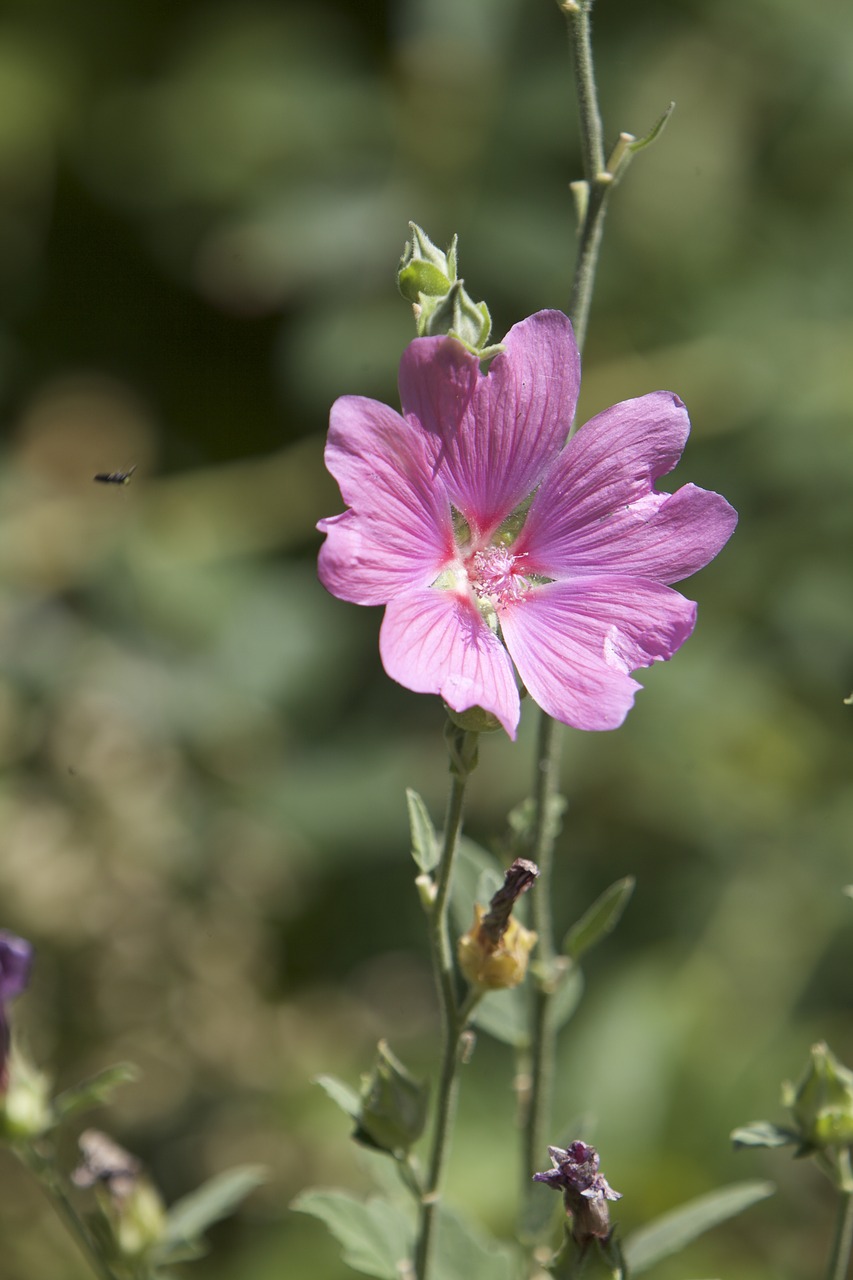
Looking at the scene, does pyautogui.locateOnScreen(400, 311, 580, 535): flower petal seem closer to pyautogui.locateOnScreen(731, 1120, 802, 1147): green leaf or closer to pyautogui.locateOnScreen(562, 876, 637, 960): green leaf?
pyautogui.locateOnScreen(562, 876, 637, 960): green leaf

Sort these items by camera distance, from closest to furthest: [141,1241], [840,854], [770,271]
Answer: [141,1241], [840,854], [770,271]

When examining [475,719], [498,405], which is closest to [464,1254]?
[475,719]

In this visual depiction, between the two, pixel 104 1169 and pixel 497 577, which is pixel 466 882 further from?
pixel 104 1169

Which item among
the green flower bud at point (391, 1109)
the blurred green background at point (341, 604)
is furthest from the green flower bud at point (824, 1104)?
the blurred green background at point (341, 604)

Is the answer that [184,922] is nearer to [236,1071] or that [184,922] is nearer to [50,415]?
[236,1071]

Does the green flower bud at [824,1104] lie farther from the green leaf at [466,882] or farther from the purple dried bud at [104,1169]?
the purple dried bud at [104,1169]

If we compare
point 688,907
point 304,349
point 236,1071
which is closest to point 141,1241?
point 236,1071
